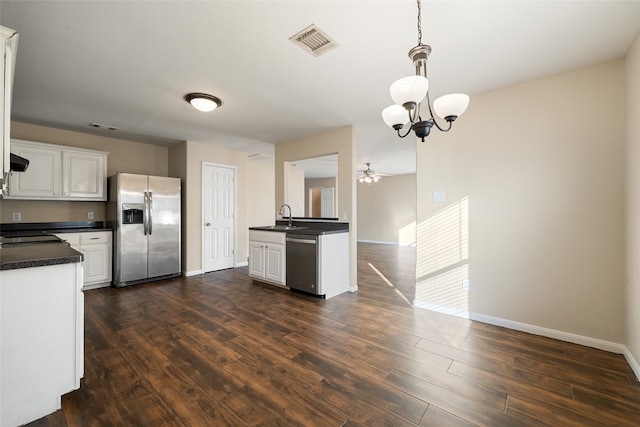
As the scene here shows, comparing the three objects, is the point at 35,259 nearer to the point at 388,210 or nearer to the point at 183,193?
the point at 183,193

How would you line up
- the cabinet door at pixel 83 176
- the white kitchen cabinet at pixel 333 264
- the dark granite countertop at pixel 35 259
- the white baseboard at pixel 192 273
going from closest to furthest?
the dark granite countertop at pixel 35 259, the white kitchen cabinet at pixel 333 264, the cabinet door at pixel 83 176, the white baseboard at pixel 192 273

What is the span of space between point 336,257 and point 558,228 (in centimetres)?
241

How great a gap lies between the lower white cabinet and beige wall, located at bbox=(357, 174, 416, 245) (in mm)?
7739

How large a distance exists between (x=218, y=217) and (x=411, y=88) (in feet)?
15.3

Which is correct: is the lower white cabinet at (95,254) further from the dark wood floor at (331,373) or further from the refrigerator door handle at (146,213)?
the dark wood floor at (331,373)

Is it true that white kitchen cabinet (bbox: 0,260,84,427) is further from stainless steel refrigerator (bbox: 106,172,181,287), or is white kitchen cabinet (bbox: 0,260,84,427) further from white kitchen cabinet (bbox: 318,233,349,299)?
stainless steel refrigerator (bbox: 106,172,181,287)

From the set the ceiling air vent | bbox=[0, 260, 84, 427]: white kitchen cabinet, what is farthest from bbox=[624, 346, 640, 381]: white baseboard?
bbox=[0, 260, 84, 427]: white kitchen cabinet

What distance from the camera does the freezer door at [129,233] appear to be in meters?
4.04

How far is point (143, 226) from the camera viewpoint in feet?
14.0

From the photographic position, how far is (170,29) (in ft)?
6.11

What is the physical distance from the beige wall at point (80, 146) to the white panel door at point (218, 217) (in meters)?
1.07

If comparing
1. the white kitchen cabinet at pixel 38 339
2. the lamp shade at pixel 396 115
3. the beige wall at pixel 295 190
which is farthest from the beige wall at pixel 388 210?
the white kitchen cabinet at pixel 38 339

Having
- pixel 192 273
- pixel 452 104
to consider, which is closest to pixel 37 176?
pixel 192 273

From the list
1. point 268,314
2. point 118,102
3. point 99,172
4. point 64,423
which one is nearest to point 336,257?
point 268,314
